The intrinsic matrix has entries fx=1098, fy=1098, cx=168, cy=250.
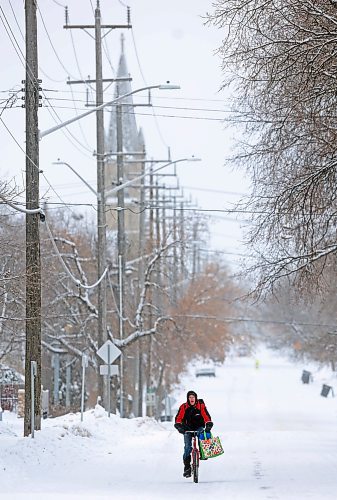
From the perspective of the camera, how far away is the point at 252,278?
85.5 ft

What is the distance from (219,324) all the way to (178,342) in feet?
22.8

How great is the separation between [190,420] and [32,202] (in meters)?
6.65

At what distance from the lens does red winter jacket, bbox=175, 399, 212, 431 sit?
18.0 meters

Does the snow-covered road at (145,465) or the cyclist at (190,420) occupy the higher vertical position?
the cyclist at (190,420)

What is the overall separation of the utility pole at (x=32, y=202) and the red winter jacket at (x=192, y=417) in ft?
17.3

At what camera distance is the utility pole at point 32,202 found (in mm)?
22500

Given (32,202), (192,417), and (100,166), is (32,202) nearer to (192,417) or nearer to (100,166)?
(192,417)

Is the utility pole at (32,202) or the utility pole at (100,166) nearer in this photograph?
the utility pole at (32,202)

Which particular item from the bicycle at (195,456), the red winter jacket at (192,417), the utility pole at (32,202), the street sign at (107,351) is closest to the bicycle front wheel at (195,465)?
the bicycle at (195,456)

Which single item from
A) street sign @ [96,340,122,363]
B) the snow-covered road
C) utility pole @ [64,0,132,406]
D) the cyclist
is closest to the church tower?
utility pole @ [64,0,132,406]

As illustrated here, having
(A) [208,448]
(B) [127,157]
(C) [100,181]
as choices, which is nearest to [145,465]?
(A) [208,448]

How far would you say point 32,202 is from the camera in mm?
22531

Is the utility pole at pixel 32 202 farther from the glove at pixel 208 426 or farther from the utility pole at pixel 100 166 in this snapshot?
the utility pole at pixel 100 166

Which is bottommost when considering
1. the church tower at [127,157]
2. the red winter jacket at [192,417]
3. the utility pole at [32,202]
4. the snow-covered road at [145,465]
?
the snow-covered road at [145,465]
